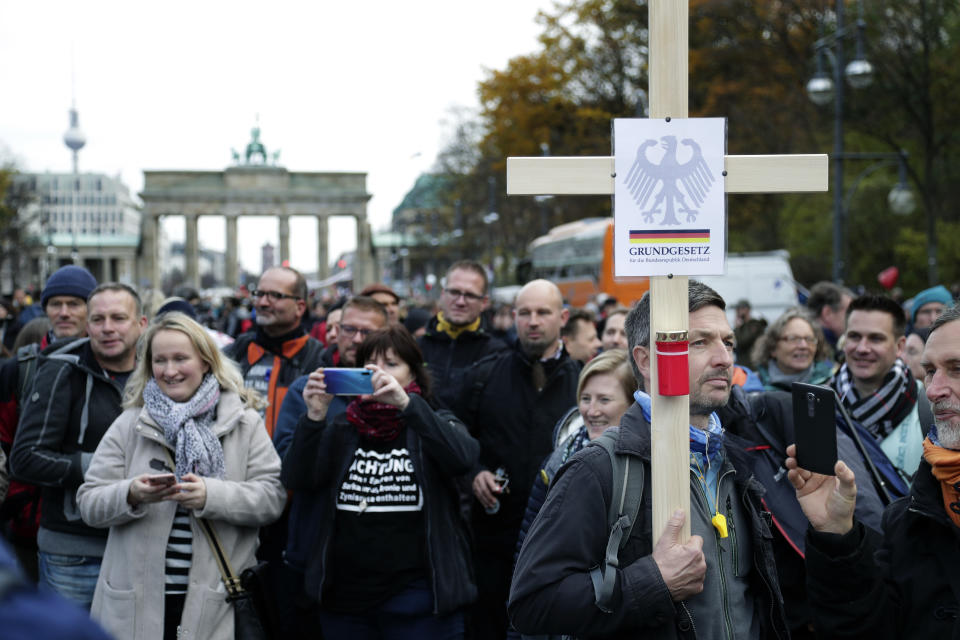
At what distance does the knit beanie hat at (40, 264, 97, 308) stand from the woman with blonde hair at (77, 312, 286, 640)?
1804 mm

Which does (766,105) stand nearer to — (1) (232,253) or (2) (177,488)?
(2) (177,488)

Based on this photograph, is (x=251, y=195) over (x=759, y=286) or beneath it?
over

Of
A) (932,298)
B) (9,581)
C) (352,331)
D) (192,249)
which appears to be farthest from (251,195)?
(9,581)

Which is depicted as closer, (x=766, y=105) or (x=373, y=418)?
(x=373, y=418)

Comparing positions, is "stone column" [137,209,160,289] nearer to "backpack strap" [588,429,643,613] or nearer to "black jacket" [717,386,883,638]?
"black jacket" [717,386,883,638]

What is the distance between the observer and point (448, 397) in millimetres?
5801

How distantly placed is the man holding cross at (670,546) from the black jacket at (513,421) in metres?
2.34

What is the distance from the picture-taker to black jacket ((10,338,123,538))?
456 cm

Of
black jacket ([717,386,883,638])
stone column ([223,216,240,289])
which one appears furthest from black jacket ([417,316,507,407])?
stone column ([223,216,240,289])

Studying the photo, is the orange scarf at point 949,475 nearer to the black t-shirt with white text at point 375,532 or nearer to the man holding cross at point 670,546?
the man holding cross at point 670,546

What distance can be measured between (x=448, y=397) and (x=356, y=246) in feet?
262

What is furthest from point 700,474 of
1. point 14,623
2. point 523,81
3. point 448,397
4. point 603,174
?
point 523,81

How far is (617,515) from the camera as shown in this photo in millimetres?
2680

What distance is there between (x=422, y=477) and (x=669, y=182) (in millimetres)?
2187
